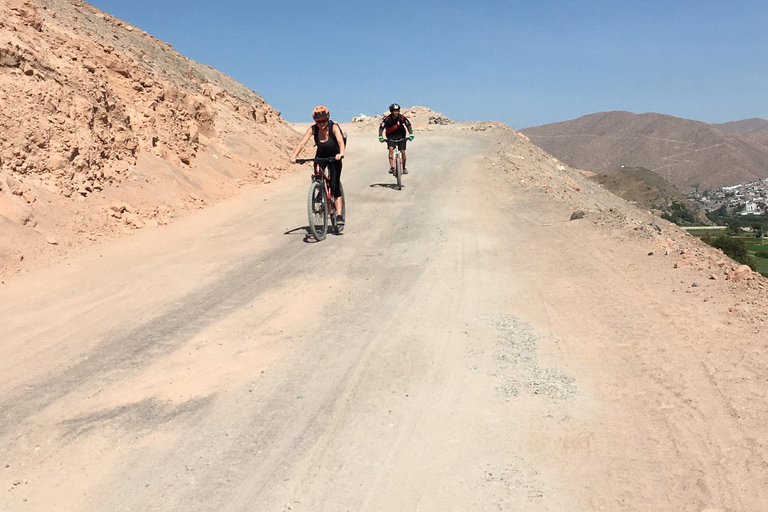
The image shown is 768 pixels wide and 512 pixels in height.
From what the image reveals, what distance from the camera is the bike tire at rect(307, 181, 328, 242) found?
1002 cm

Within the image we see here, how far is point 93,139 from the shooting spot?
40.3 ft

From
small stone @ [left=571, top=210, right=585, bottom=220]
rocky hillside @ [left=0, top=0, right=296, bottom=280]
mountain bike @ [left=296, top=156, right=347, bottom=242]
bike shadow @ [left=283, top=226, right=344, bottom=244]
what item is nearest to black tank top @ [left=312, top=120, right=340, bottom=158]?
mountain bike @ [left=296, top=156, right=347, bottom=242]

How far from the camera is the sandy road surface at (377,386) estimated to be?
13.1 ft

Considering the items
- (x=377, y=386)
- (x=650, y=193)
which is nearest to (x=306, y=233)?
(x=377, y=386)

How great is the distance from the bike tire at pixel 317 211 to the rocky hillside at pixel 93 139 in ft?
12.3

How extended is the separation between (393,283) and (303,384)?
2886 mm

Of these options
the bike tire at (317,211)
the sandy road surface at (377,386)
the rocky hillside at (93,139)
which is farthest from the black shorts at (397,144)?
the sandy road surface at (377,386)

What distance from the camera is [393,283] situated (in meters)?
7.97

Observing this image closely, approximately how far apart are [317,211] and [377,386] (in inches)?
216

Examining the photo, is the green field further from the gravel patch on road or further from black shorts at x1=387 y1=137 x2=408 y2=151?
the gravel patch on road

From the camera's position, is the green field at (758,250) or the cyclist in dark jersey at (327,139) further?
the green field at (758,250)

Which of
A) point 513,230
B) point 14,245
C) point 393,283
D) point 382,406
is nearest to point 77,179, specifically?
point 14,245

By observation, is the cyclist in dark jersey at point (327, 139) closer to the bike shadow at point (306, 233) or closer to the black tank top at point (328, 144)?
the black tank top at point (328, 144)

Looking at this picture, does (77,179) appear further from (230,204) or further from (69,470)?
(69,470)
